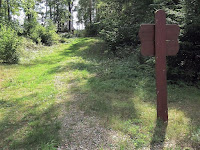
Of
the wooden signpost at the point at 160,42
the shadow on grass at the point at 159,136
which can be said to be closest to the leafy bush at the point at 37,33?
the wooden signpost at the point at 160,42

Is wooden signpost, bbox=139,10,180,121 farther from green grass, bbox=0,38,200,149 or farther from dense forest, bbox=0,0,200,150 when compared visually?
green grass, bbox=0,38,200,149

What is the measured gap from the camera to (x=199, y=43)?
19.8ft

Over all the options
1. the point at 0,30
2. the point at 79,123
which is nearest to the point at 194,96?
the point at 79,123

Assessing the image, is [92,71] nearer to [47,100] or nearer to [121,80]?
[121,80]

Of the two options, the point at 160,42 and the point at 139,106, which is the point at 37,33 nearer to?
the point at 139,106

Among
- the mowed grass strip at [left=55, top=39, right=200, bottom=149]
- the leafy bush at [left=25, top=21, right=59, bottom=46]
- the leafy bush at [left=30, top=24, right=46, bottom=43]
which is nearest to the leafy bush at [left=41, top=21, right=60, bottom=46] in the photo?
the leafy bush at [left=25, top=21, right=59, bottom=46]

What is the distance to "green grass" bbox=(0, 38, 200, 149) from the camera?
3273 mm

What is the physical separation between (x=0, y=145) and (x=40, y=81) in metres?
4.34

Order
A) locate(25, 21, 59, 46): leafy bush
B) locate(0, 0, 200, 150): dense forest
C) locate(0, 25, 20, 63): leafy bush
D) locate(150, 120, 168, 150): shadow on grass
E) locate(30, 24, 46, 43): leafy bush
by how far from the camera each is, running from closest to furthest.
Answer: locate(150, 120, 168, 150): shadow on grass → locate(0, 0, 200, 150): dense forest → locate(0, 25, 20, 63): leafy bush → locate(30, 24, 46, 43): leafy bush → locate(25, 21, 59, 46): leafy bush

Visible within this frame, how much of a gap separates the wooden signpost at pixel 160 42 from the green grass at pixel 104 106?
2.28ft

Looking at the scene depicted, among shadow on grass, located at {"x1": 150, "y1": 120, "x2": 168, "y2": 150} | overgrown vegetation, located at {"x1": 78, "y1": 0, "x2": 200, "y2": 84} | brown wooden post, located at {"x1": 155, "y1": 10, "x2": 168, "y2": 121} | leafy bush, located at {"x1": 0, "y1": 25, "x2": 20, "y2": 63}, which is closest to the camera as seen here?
shadow on grass, located at {"x1": 150, "y1": 120, "x2": 168, "y2": 150}

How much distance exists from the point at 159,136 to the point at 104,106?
1661 mm

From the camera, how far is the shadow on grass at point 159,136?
3055mm

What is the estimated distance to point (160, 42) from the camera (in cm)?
354
